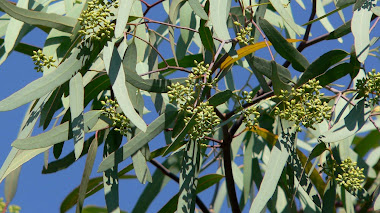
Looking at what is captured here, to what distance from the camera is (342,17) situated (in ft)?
5.11

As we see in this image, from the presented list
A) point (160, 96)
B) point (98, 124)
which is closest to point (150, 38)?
point (160, 96)

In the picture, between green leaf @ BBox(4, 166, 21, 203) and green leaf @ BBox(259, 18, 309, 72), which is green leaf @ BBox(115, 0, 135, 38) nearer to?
green leaf @ BBox(259, 18, 309, 72)

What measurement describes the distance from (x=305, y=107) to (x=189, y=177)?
10.0 inches

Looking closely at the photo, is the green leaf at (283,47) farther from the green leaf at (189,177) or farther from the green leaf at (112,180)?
the green leaf at (112,180)

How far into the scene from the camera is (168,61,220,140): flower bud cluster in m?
1.06

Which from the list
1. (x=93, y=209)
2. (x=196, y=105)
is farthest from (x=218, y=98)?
(x=93, y=209)

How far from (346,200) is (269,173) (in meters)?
0.35

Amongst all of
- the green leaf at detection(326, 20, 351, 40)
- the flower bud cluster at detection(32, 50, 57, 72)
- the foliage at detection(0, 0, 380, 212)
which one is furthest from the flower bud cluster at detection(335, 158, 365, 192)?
the flower bud cluster at detection(32, 50, 57, 72)

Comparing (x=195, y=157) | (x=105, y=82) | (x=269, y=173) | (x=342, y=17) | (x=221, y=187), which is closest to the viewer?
(x=269, y=173)

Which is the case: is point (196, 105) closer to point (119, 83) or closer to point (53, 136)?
point (119, 83)

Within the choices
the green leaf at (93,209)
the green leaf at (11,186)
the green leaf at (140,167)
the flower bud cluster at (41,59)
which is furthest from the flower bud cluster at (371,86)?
the green leaf at (93,209)

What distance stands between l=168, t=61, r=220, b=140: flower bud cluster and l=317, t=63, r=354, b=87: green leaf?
24cm

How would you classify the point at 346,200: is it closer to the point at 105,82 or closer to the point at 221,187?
the point at 105,82

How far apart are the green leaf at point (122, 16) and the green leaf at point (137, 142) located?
0.65 ft
